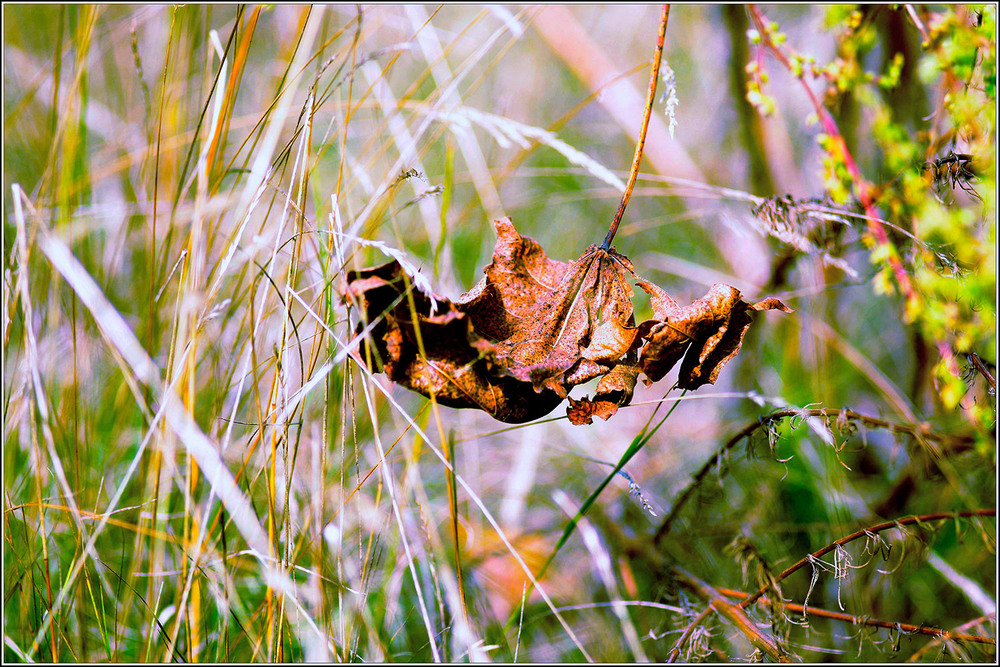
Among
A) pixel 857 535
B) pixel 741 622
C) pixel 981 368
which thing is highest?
pixel 981 368

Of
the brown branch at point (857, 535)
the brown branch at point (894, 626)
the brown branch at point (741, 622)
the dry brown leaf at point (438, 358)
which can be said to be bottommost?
the brown branch at point (741, 622)

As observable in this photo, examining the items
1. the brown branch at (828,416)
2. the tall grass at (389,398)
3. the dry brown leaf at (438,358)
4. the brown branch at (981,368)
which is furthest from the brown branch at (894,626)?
the dry brown leaf at (438,358)

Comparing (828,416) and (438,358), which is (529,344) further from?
(828,416)

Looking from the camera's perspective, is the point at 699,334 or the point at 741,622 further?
the point at 741,622

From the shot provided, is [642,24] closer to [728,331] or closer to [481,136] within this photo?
[481,136]

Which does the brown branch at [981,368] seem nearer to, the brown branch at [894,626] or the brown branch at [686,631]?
the brown branch at [894,626]

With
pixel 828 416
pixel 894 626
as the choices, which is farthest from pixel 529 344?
pixel 894 626
